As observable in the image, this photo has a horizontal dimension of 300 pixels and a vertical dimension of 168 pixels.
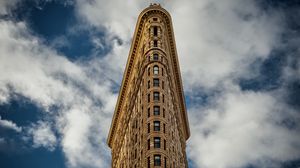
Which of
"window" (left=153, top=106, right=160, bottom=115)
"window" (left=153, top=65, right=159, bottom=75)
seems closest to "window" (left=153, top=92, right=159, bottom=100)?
"window" (left=153, top=106, right=160, bottom=115)

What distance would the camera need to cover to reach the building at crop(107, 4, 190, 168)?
2623 inches

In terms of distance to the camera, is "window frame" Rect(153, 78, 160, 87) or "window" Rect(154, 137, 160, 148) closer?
"window" Rect(154, 137, 160, 148)

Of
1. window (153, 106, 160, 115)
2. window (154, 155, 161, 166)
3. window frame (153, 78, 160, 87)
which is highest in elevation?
window frame (153, 78, 160, 87)

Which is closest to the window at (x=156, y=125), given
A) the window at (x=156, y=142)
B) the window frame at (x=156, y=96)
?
the window at (x=156, y=142)

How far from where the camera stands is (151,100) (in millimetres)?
72062

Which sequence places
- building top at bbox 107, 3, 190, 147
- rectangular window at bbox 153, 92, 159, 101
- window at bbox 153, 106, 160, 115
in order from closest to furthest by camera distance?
window at bbox 153, 106, 160, 115 < rectangular window at bbox 153, 92, 159, 101 < building top at bbox 107, 3, 190, 147

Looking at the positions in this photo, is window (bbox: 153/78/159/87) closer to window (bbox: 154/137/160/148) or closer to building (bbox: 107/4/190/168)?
building (bbox: 107/4/190/168)

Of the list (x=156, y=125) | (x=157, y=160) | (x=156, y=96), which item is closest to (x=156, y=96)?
(x=156, y=96)

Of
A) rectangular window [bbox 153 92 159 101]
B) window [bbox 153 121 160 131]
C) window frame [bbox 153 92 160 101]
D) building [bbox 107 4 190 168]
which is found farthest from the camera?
rectangular window [bbox 153 92 159 101]

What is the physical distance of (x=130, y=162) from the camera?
252ft

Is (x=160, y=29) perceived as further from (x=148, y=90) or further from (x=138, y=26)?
(x=148, y=90)

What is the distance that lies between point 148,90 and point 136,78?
16598mm

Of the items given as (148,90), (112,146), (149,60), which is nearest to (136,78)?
(149,60)

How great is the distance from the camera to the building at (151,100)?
66625 millimetres
